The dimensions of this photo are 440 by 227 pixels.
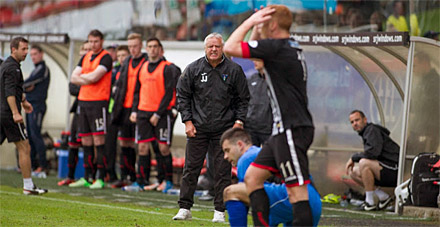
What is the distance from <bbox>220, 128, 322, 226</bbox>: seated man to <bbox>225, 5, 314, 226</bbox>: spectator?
0.68 feet

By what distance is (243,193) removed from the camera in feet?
23.8

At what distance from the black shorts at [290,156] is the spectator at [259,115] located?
6.39 m

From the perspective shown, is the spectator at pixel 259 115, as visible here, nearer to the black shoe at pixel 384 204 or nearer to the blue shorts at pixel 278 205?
the black shoe at pixel 384 204

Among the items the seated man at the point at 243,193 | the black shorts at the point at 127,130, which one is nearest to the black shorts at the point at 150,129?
the black shorts at the point at 127,130

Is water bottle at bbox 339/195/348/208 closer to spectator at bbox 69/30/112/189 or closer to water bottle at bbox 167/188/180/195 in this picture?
water bottle at bbox 167/188/180/195

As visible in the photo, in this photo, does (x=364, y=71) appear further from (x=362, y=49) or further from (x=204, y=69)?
(x=204, y=69)

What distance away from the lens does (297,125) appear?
271 inches

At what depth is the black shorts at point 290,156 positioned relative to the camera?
6.82 m

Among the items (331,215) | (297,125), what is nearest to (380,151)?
(331,215)

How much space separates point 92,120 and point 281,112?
28.2 ft

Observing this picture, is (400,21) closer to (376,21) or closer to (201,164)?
(376,21)

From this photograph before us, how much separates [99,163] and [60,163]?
7.90 feet

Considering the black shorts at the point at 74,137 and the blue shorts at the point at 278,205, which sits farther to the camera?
the black shorts at the point at 74,137

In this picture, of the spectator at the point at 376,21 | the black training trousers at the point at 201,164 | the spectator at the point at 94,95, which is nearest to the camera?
the black training trousers at the point at 201,164
